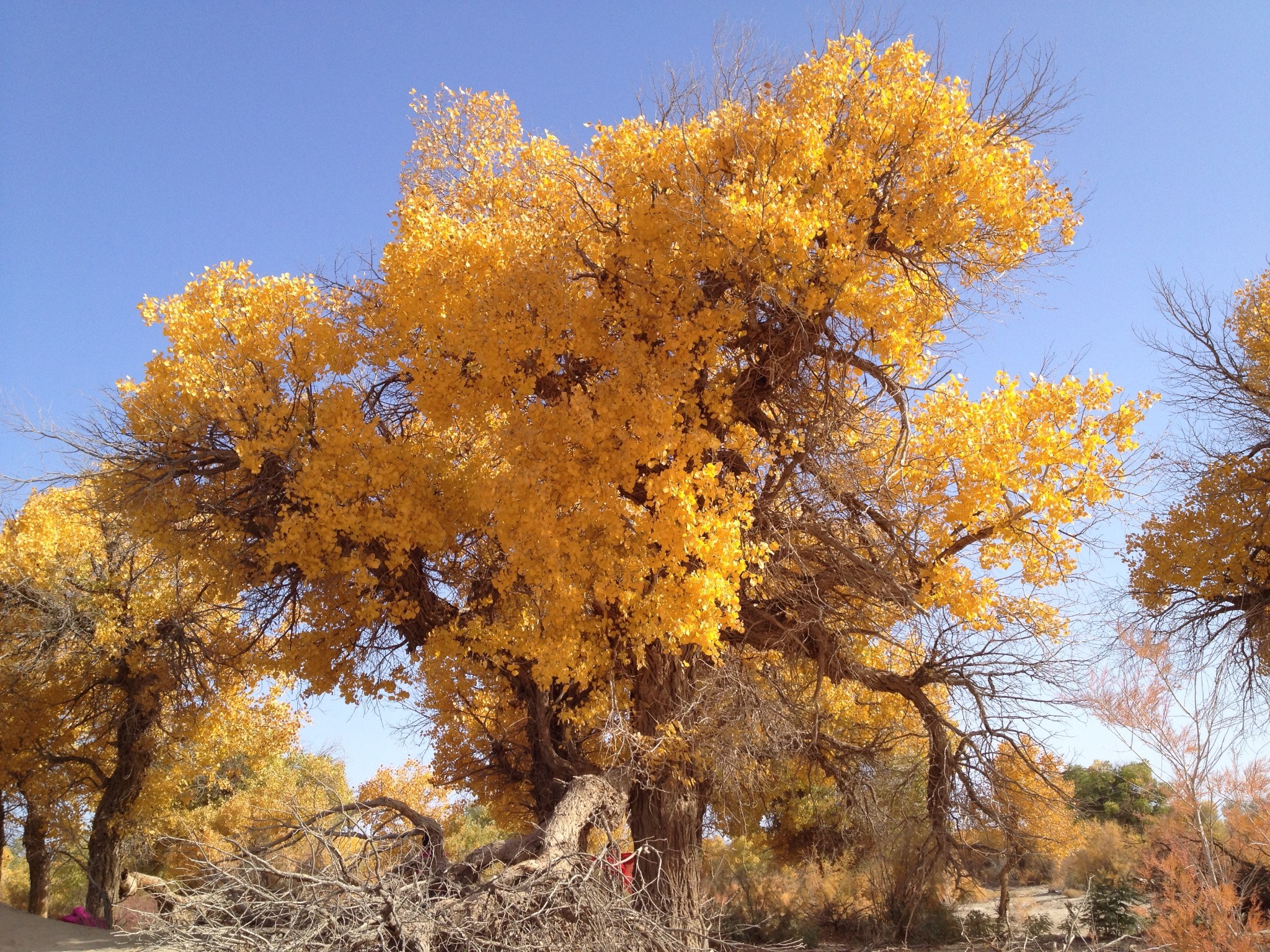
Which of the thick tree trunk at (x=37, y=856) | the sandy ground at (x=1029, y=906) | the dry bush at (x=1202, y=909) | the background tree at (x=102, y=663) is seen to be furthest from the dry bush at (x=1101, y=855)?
the thick tree trunk at (x=37, y=856)

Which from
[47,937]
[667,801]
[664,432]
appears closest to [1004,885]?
[667,801]

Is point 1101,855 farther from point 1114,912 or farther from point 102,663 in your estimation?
point 102,663

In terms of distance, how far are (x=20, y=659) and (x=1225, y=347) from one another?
76.2 ft

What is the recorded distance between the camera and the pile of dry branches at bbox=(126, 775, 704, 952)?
479cm

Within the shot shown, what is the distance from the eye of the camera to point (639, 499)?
33.0 ft

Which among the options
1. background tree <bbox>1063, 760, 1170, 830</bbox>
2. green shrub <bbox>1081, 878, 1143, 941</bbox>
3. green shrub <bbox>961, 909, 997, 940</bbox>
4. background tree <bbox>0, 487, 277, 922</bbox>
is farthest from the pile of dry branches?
background tree <bbox>1063, 760, 1170, 830</bbox>

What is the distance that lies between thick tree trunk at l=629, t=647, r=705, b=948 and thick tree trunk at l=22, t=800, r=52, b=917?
14.6 meters

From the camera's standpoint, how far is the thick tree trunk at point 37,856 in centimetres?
1734

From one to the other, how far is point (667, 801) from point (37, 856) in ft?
52.1

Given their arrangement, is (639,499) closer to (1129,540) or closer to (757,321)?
(757,321)

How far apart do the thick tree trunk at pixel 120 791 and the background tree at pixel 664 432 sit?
7.47 metres

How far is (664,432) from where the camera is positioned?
8844 millimetres

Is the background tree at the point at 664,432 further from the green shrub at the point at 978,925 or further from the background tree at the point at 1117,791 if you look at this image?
the background tree at the point at 1117,791

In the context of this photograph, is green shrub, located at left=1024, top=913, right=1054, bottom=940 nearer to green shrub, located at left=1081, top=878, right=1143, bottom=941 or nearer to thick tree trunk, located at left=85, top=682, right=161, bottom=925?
green shrub, located at left=1081, top=878, right=1143, bottom=941
